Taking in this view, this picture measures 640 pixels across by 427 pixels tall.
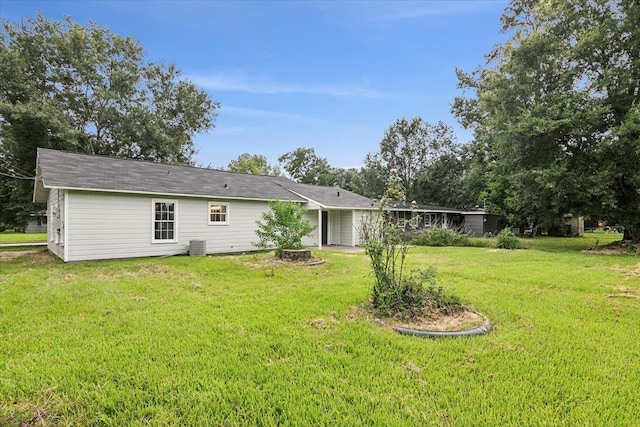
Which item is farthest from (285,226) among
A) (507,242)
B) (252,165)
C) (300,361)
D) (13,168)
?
(252,165)

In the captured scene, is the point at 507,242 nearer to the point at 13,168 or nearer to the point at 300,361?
the point at 300,361

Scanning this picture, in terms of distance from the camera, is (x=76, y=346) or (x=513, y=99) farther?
(x=513, y=99)

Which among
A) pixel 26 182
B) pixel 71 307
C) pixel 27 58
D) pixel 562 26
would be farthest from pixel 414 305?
pixel 27 58

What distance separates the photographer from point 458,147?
3350 cm

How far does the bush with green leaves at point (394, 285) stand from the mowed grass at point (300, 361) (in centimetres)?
46

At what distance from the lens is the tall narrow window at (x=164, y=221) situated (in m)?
11.5

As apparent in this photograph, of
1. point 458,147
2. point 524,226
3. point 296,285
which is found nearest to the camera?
point 296,285

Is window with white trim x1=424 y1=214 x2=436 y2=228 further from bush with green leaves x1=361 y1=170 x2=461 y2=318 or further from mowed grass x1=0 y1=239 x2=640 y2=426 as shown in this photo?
bush with green leaves x1=361 y1=170 x2=461 y2=318

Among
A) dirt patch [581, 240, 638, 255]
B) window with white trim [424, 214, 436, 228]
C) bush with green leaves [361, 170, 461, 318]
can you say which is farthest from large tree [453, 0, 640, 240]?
bush with green leaves [361, 170, 461, 318]

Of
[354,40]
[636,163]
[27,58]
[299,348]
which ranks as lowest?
[299,348]

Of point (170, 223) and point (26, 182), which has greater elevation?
point (26, 182)

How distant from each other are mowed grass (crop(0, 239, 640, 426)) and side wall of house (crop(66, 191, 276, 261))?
13.4 feet

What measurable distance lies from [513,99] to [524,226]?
15.1 meters

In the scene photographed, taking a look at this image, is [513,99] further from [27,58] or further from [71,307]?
[27,58]
